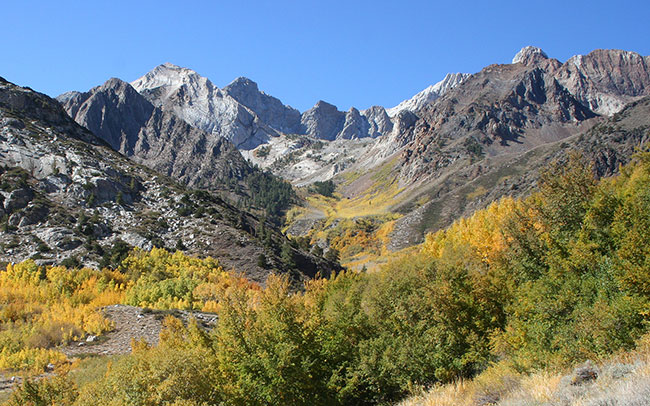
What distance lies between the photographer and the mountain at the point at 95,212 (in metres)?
56.0

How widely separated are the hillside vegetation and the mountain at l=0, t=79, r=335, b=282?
17.0 m

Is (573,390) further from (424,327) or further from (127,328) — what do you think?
(127,328)

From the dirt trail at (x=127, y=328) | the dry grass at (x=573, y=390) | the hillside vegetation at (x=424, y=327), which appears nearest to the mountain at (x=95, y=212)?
the hillside vegetation at (x=424, y=327)

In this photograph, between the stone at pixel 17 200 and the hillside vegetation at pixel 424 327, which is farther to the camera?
the stone at pixel 17 200

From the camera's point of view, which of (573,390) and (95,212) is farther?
(95,212)

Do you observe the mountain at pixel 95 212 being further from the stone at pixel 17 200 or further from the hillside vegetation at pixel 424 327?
the hillside vegetation at pixel 424 327

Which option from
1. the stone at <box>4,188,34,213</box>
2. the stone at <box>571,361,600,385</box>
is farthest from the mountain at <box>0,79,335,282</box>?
the stone at <box>571,361,600,385</box>

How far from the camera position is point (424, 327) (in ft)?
94.6

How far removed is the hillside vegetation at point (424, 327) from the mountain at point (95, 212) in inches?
670

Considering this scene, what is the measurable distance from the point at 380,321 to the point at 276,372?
12.1 meters

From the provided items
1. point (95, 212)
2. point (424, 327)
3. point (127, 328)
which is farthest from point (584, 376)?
point (95, 212)

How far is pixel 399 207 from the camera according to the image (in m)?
180

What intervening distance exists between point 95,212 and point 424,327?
56413mm

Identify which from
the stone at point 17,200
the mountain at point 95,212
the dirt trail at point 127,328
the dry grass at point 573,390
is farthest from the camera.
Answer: the stone at point 17,200
